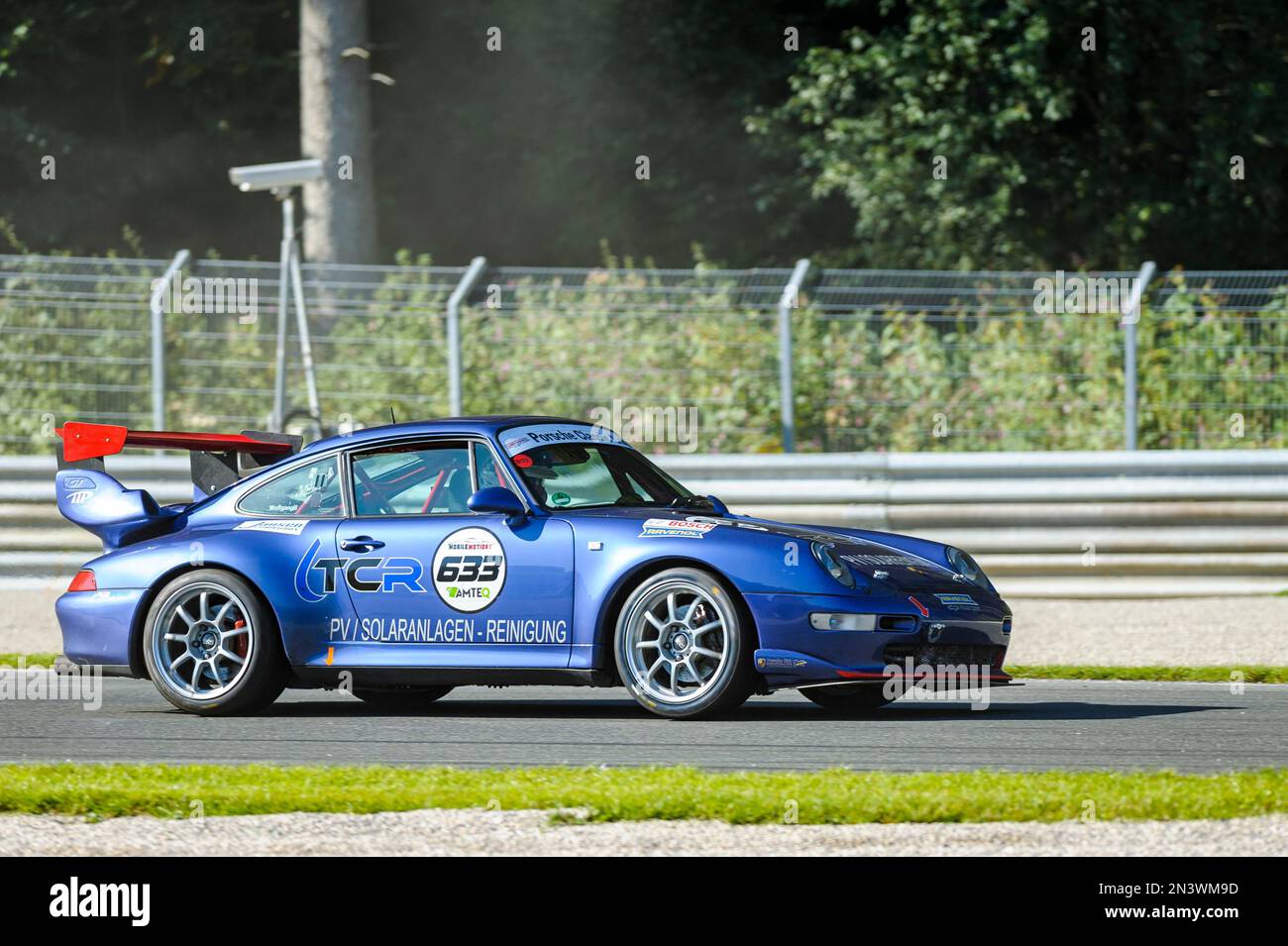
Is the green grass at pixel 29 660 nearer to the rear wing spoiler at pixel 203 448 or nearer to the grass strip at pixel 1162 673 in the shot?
the grass strip at pixel 1162 673

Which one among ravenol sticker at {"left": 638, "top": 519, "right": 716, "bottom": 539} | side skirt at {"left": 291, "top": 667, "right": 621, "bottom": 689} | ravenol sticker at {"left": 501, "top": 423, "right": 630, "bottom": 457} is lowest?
side skirt at {"left": 291, "top": 667, "right": 621, "bottom": 689}

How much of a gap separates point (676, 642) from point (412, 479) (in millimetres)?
1549

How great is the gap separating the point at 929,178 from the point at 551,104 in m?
7.74

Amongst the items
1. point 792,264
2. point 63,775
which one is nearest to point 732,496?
point 63,775

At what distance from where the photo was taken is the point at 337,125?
22047mm

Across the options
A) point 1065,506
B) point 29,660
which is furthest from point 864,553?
point 1065,506

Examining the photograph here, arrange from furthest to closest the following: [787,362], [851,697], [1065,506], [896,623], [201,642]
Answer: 1. [787,362]
2. [1065,506]
3. [851,697]
4. [201,642]
5. [896,623]

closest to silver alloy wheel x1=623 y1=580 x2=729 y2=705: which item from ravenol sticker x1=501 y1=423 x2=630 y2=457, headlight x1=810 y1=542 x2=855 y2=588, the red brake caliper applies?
headlight x1=810 y1=542 x2=855 y2=588

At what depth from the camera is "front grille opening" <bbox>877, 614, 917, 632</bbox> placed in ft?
27.1

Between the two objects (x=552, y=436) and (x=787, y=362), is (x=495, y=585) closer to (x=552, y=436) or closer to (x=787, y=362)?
(x=552, y=436)

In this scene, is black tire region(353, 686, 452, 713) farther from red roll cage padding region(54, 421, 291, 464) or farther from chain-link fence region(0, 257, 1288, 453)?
chain-link fence region(0, 257, 1288, 453)

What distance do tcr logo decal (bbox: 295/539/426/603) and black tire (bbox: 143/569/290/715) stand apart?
0.23 m
